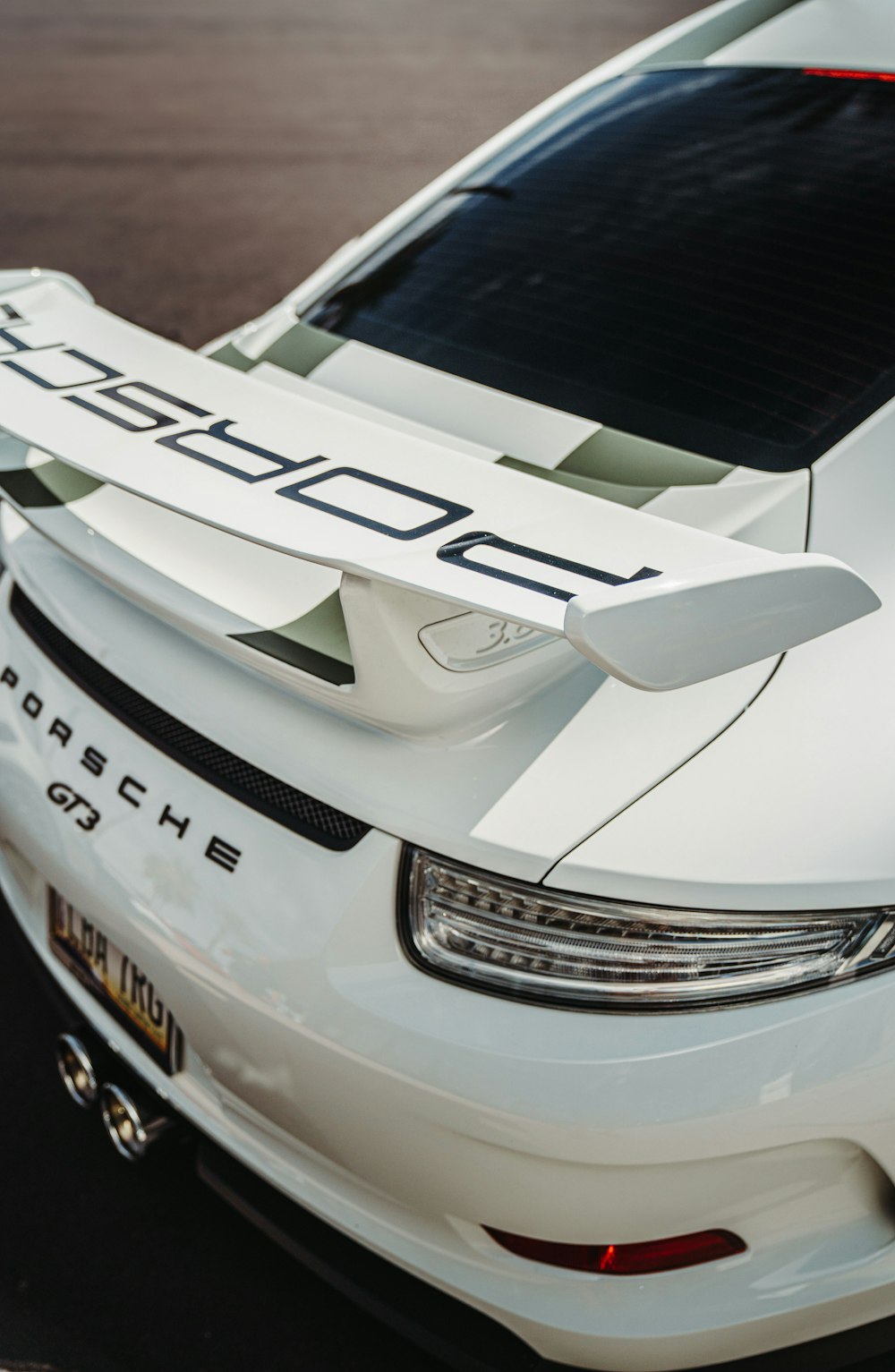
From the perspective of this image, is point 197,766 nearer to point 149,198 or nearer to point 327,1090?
point 327,1090

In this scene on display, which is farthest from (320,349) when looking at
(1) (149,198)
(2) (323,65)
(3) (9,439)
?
(2) (323,65)

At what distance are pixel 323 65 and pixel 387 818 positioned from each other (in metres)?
11.0

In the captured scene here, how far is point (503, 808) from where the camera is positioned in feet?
4.62

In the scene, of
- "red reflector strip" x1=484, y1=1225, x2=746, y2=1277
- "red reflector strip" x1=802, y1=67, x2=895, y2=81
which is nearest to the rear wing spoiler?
"red reflector strip" x1=484, y1=1225, x2=746, y2=1277

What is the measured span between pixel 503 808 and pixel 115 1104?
0.87 metres

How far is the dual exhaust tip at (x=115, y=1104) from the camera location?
6.02 feet

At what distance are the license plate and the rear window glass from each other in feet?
3.33

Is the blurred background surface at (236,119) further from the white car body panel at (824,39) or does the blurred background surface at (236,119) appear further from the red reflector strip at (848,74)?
the red reflector strip at (848,74)

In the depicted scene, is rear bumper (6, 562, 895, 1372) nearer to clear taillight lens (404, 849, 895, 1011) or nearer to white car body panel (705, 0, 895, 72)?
clear taillight lens (404, 849, 895, 1011)

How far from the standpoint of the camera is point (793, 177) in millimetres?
2098

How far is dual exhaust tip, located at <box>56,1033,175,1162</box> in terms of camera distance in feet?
6.02

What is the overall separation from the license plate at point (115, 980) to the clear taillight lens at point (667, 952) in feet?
1.77

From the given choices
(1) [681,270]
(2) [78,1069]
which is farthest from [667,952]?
(1) [681,270]

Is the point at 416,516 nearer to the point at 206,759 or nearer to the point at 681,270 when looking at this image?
the point at 206,759
